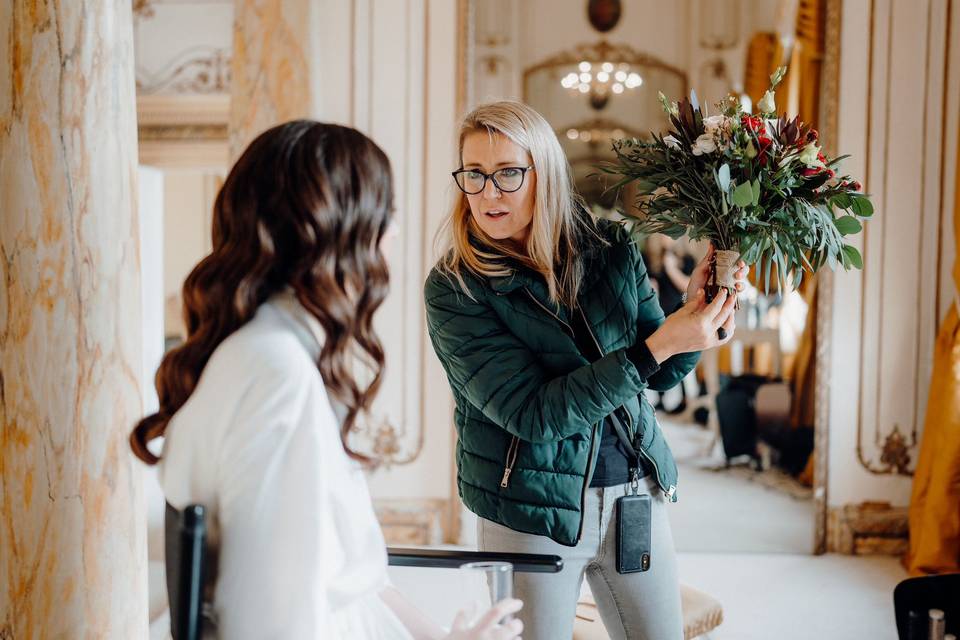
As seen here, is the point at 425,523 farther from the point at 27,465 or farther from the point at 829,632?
the point at 27,465

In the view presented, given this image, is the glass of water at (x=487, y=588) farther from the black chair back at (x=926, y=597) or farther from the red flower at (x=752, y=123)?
the black chair back at (x=926, y=597)

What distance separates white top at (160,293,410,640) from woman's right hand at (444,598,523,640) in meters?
0.21

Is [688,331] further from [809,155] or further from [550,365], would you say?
[809,155]

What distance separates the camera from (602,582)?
5.24ft

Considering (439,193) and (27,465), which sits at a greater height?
(439,193)

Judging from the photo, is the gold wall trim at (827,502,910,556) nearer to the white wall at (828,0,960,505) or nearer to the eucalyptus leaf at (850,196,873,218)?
the white wall at (828,0,960,505)

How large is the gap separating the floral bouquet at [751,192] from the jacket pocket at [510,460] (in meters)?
Result: 0.44

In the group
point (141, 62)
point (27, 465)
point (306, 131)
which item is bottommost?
point (27, 465)

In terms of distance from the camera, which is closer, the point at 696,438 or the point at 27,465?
the point at 27,465

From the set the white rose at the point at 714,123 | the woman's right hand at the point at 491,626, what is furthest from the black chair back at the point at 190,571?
the white rose at the point at 714,123

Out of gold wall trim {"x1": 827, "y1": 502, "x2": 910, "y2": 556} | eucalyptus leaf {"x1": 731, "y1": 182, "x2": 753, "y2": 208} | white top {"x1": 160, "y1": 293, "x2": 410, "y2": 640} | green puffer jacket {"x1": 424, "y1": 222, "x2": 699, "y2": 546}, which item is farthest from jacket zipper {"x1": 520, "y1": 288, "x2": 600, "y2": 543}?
gold wall trim {"x1": 827, "y1": 502, "x2": 910, "y2": 556}

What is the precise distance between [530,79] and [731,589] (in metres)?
2.31

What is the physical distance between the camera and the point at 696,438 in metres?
3.76

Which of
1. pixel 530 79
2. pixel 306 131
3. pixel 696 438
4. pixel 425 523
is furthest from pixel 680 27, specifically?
pixel 306 131
